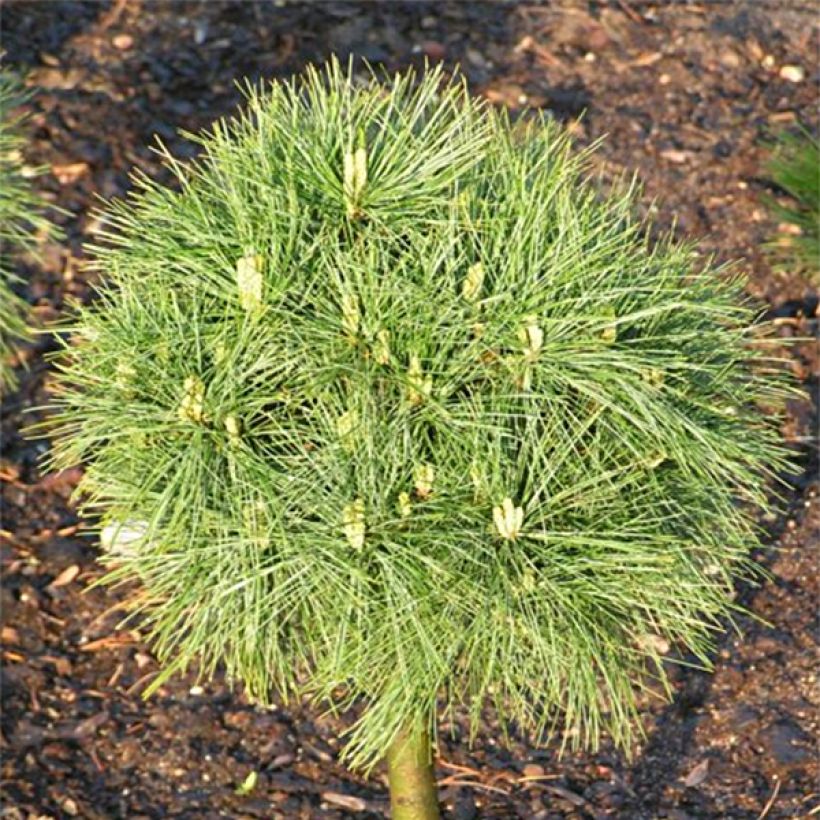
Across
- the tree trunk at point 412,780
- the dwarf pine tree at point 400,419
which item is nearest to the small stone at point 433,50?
the dwarf pine tree at point 400,419

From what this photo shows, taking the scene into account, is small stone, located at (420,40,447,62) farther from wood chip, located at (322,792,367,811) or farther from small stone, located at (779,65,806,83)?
wood chip, located at (322,792,367,811)

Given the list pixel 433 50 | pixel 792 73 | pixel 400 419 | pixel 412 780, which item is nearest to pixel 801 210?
pixel 792 73

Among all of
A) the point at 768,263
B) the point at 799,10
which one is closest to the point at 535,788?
the point at 768,263

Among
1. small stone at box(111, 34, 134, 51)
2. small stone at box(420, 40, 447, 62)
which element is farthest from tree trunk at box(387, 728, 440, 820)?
small stone at box(111, 34, 134, 51)

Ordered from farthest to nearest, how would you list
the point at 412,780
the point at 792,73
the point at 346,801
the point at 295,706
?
1. the point at 792,73
2. the point at 295,706
3. the point at 346,801
4. the point at 412,780

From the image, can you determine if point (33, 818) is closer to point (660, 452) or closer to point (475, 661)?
point (475, 661)

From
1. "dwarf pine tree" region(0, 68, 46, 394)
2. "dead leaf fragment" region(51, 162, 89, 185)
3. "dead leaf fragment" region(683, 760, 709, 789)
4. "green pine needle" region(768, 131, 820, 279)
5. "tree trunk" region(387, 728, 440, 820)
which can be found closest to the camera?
"tree trunk" region(387, 728, 440, 820)

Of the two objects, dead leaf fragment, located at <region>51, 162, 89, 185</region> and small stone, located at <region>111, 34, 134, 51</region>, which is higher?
small stone, located at <region>111, 34, 134, 51</region>

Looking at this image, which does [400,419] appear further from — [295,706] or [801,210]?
[801,210]
